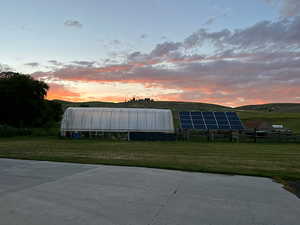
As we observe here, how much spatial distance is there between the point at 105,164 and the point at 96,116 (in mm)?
20226

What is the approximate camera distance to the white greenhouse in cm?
2841

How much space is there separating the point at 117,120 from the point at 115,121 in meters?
0.28

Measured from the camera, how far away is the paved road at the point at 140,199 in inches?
168

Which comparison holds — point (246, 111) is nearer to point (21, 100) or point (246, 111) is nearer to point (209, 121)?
point (209, 121)

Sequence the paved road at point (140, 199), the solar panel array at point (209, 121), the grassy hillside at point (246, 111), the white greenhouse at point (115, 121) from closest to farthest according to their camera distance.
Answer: the paved road at point (140, 199) → the solar panel array at point (209, 121) → the white greenhouse at point (115, 121) → the grassy hillside at point (246, 111)

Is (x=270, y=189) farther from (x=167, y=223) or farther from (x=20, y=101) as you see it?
(x=20, y=101)

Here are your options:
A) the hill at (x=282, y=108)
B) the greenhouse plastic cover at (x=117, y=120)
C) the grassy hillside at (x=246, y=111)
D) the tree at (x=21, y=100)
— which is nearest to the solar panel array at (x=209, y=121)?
the greenhouse plastic cover at (x=117, y=120)

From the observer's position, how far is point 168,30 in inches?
745

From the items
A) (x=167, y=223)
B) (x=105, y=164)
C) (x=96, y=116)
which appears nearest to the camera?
(x=167, y=223)

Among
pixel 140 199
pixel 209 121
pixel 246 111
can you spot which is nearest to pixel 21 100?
pixel 209 121

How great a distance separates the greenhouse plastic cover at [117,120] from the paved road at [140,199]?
20047 mm

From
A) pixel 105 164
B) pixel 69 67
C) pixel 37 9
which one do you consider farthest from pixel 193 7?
pixel 69 67

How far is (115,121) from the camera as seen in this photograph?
29.3 metres

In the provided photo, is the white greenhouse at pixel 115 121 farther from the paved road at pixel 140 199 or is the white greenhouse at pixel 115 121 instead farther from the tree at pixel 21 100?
the paved road at pixel 140 199
